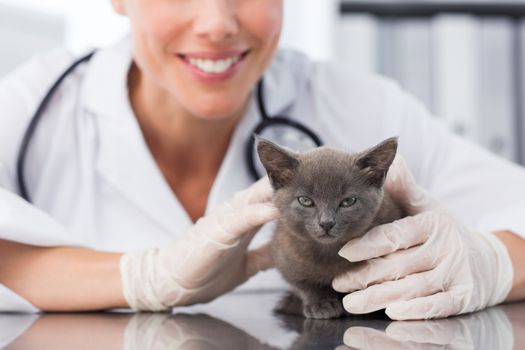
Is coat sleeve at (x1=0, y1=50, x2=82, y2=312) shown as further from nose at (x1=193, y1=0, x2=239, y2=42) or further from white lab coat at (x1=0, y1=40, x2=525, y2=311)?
nose at (x1=193, y1=0, x2=239, y2=42)

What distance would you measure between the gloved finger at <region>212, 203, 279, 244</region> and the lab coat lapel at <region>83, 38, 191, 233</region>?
393 mm

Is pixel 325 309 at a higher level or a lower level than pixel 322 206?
lower

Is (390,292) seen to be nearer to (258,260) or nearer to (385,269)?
(385,269)

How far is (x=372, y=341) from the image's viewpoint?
0.95 m

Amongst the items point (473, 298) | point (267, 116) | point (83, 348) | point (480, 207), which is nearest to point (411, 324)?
point (473, 298)

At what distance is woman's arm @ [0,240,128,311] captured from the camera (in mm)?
1274

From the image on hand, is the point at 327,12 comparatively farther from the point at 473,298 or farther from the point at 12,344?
the point at 12,344

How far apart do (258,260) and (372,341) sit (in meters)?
0.44

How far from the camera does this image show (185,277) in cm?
124

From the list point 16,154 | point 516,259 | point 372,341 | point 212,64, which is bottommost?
point 516,259

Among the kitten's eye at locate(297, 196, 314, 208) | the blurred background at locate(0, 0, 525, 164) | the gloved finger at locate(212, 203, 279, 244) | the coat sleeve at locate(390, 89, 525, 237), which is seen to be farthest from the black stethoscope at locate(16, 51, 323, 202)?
the blurred background at locate(0, 0, 525, 164)

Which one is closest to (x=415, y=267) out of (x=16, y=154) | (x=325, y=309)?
(x=325, y=309)

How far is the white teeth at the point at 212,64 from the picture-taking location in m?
1.52

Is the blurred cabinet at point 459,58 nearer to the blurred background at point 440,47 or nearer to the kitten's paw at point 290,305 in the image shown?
the blurred background at point 440,47
